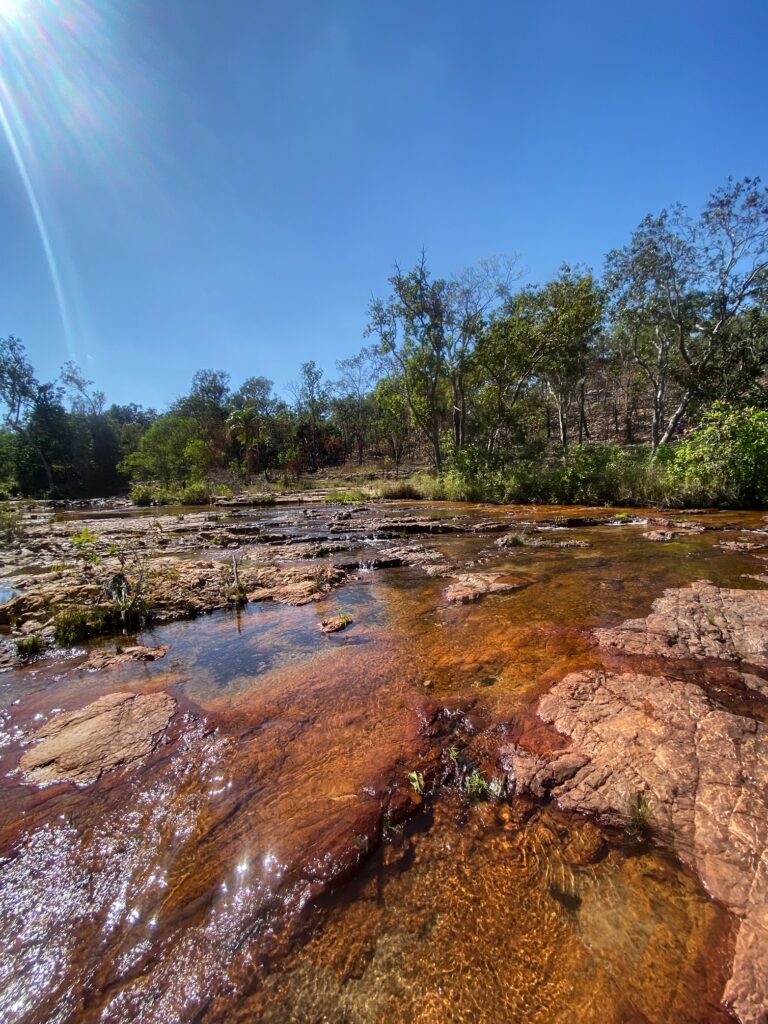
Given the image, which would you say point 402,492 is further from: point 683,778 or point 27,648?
point 683,778

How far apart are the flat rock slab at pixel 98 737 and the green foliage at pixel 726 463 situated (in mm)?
15549

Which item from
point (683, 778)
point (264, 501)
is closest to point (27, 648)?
point (683, 778)

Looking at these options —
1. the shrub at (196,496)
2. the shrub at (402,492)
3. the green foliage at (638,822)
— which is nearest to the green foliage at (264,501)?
the shrub at (196,496)

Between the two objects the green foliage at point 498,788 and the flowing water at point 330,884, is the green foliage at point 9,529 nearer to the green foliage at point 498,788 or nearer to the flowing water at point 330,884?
the flowing water at point 330,884

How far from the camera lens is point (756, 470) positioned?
1225cm

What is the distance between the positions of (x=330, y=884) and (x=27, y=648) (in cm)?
453

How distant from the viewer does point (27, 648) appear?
4.56m

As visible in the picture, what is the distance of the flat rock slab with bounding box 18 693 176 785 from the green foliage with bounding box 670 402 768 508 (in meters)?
15.5

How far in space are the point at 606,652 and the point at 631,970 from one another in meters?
2.65

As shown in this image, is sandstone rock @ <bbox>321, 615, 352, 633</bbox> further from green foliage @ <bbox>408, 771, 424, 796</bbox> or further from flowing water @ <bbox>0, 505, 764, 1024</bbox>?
green foliage @ <bbox>408, 771, 424, 796</bbox>

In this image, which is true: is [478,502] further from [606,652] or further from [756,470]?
[606,652]

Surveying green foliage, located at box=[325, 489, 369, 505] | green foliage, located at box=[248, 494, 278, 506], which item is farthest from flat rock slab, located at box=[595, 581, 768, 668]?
green foliage, located at box=[248, 494, 278, 506]

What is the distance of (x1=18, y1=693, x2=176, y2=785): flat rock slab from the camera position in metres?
2.76

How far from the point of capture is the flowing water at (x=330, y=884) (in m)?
1.52
